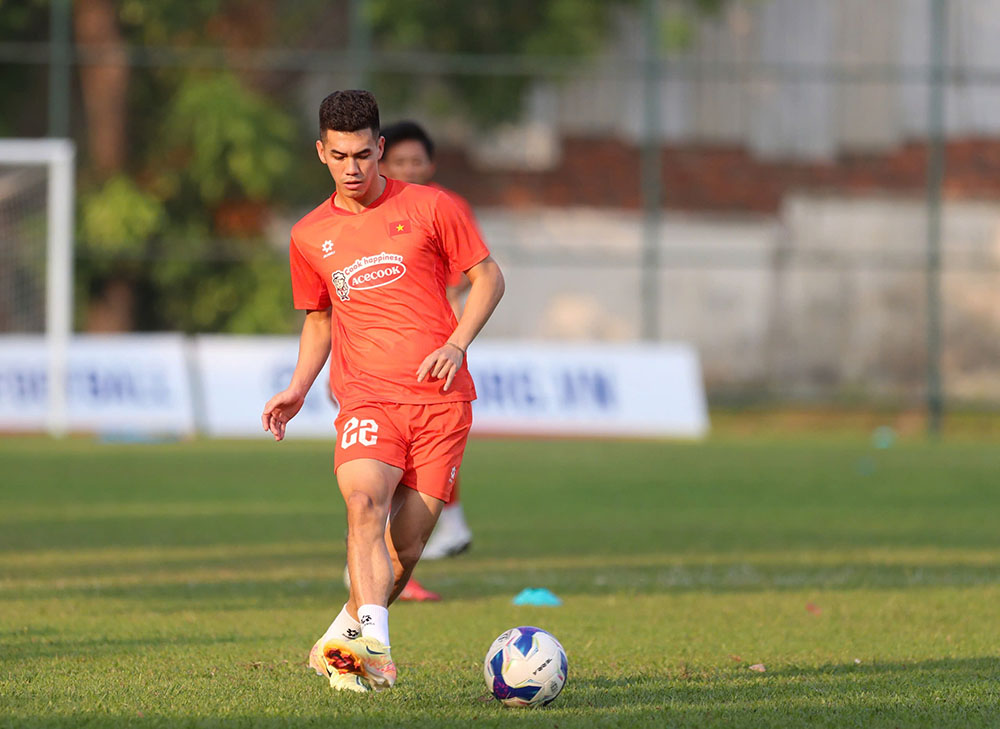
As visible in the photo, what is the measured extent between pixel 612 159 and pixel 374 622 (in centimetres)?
2413

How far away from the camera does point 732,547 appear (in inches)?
415

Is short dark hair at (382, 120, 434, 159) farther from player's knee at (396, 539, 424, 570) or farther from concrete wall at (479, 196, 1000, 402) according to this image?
concrete wall at (479, 196, 1000, 402)

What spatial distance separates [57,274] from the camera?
1978cm

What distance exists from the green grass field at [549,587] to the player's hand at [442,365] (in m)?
1.05

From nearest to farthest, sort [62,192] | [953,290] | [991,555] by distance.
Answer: [991,555]
[62,192]
[953,290]

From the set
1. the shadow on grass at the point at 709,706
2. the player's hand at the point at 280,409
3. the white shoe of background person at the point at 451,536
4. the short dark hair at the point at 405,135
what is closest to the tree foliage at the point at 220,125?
the white shoe of background person at the point at 451,536

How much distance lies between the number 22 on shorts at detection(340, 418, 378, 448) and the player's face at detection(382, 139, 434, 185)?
2.60m

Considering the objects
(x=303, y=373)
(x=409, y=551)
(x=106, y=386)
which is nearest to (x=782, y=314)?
(x=106, y=386)

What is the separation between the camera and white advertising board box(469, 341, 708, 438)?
19812 mm

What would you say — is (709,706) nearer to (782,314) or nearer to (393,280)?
(393,280)

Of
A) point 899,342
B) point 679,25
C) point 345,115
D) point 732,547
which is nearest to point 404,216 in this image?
point 345,115

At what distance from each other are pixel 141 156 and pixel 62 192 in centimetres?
670

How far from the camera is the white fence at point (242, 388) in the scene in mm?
19766

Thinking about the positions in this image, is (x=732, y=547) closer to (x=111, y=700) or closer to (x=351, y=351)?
(x=351, y=351)
